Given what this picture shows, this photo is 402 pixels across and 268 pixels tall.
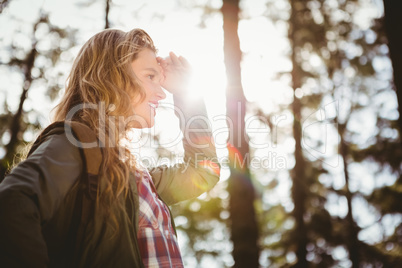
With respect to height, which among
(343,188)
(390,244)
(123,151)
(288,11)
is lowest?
(390,244)

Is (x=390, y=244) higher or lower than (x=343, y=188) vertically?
lower

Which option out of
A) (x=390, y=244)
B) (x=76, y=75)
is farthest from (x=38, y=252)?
(x=390, y=244)

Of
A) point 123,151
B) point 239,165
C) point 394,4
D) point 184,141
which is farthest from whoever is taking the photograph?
point 239,165

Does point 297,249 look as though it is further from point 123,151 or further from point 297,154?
point 123,151

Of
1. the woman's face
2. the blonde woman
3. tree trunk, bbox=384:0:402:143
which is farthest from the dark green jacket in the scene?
tree trunk, bbox=384:0:402:143

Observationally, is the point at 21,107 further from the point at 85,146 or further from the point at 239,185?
the point at 85,146

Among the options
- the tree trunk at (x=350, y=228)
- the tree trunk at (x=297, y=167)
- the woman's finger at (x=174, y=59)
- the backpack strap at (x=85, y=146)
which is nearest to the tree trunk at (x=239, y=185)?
the woman's finger at (x=174, y=59)

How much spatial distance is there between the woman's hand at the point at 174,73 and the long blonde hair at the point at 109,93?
274 millimetres

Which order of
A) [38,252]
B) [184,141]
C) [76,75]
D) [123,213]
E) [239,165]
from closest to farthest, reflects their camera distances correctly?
[38,252], [123,213], [76,75], [184,141], [239,165]

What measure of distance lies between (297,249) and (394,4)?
9615 mm

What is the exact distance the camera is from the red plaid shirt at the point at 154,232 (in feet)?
5.58

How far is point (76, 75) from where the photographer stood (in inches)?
81.7

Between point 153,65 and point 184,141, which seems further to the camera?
point 184,141

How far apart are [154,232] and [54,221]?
59 cm
